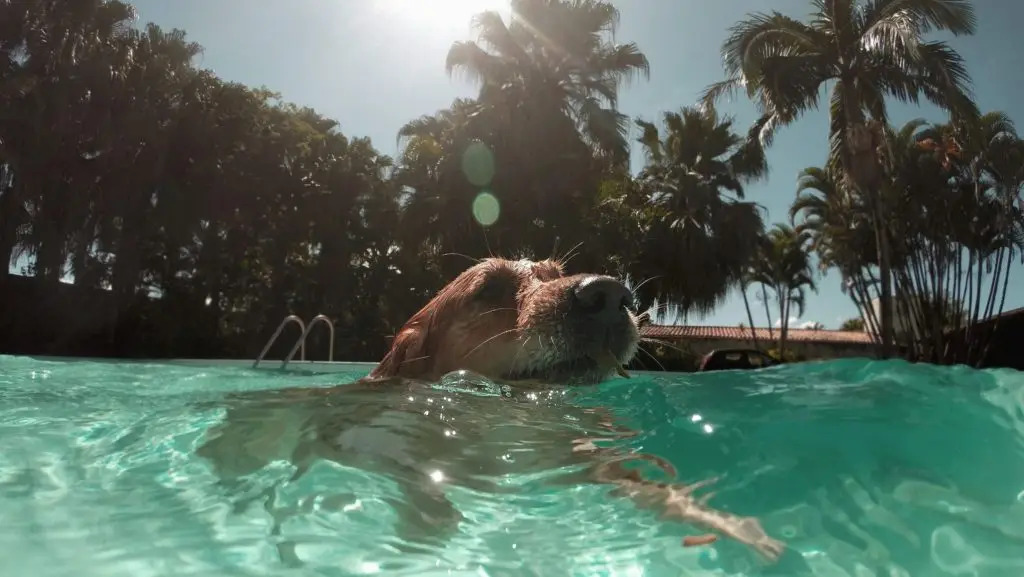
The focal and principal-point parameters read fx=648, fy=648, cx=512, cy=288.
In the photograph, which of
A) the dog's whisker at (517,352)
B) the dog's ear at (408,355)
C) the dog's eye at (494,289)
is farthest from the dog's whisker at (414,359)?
the dog's whisker at (517,352)

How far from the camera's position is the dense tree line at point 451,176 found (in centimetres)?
1880

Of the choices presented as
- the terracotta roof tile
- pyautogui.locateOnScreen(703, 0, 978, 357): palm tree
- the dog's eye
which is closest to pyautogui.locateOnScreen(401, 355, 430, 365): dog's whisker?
the dog's eye

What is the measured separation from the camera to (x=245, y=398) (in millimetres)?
3816

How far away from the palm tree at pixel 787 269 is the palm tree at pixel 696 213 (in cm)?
1612

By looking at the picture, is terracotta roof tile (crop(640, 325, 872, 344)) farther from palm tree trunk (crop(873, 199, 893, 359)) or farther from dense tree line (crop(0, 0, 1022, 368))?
palm tree trunk (crop(873, 199, 893, 359))

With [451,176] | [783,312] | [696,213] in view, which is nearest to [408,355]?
[451,176]

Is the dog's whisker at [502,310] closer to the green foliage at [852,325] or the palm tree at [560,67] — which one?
the palm tree at [560,67]

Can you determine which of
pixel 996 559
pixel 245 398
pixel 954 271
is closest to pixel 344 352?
pixel 245 398

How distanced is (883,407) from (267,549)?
336cm

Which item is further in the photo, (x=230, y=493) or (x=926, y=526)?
(x=230, y=493)

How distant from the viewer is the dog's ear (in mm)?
4121

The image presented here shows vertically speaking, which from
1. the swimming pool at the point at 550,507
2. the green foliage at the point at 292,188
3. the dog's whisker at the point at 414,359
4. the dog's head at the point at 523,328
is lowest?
the swimming pool at the point at 550,507

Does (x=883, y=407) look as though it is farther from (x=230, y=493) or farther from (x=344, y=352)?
(x=344, y=352)

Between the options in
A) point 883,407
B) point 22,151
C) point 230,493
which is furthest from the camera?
point 22,151
